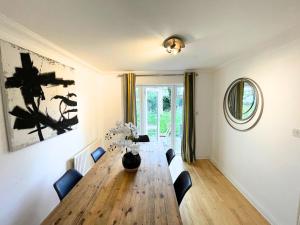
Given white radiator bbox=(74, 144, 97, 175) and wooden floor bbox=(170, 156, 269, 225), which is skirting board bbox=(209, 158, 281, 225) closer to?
wooden floor bbox=(170, 156, 269, 225)

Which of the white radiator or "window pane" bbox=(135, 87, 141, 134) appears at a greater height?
"window pane" bbox=(135, 87, 141, 134)

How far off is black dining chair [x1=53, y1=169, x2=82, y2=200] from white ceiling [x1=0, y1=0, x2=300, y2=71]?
4.80 feet

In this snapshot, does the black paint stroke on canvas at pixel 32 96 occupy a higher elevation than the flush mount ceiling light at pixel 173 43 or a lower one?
lower

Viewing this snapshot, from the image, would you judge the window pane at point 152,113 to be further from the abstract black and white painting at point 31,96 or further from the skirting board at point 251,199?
the abstract black and white painting at point 31,96

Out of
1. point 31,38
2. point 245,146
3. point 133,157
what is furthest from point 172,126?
point 31,38

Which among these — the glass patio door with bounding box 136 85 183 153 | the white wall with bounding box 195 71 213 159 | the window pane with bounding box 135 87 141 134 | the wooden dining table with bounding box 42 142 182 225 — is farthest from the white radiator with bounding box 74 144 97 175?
the white wall with bounding box 195 71 213 159

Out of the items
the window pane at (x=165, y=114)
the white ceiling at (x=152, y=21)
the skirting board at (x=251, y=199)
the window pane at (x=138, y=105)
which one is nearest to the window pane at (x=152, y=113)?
the window pane at (x=165, y=114)

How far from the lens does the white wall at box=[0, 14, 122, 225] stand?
4.93 ft

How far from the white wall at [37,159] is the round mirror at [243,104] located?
2.74m

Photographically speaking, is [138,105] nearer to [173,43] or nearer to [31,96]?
[173,43]

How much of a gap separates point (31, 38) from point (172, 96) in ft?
10.2

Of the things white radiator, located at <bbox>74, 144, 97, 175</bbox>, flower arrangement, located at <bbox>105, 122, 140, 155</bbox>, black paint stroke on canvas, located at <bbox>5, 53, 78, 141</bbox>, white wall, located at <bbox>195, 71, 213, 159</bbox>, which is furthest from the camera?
white wall, located at <bbox>195, 71, 213, 159</bbox>

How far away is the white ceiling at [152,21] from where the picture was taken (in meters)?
1.25

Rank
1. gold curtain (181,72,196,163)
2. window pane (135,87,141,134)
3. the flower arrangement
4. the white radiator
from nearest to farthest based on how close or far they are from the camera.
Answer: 1. the flower arrangement
2. the white radiator
3. gold curtain (181,72,196,163)
4. window pane (135,87,141,134)
